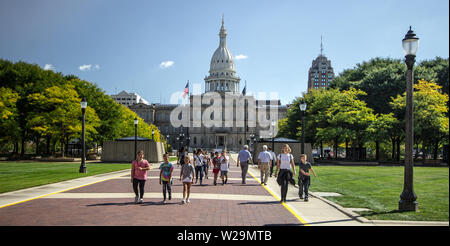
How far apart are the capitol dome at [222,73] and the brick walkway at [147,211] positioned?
150 metres

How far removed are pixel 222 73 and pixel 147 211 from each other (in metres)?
156

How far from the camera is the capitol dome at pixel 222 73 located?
541 ft

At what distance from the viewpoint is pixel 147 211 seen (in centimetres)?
1141

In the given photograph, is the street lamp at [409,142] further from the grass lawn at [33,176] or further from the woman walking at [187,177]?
the grass lawn at [33,176]

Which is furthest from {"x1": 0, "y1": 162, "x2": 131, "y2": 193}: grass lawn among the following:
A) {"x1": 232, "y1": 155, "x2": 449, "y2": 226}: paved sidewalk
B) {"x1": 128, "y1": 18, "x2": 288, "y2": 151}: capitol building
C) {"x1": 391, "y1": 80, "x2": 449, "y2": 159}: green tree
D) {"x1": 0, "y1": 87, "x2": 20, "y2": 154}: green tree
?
{"x1": 128, "y1": 18, "x2": 288, "y2": 151}: capitol building

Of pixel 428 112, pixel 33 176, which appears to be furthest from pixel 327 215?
pixel 428 112

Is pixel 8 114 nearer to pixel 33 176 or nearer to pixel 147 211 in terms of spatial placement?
pixel 33 176

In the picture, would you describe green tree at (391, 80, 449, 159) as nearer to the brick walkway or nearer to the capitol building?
the brick walkway

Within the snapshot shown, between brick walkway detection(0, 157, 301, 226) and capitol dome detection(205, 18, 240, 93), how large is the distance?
150126mm

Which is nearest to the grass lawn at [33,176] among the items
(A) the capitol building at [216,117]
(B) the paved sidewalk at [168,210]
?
(B) the paved sidewalk at [168,210]

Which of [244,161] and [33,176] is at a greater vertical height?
[244,161]

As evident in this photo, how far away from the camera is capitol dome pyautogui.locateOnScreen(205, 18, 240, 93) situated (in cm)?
16493
